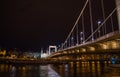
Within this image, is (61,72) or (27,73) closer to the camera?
(27,73)

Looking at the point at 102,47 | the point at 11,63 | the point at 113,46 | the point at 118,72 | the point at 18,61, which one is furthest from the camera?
the point at 11,63

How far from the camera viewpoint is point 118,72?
1620cm

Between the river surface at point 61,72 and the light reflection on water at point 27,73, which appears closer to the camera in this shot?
the river surface at point 61,72

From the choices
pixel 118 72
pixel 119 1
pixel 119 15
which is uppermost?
pixel 119 1

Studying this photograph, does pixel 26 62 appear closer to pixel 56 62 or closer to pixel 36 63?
pixel 36 63

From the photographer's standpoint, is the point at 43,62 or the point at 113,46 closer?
the point at 113,46

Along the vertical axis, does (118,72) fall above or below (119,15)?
below

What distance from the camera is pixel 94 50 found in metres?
37.3

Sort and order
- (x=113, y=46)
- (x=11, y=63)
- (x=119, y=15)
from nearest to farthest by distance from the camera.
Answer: (x=119, y=15), (x=113, y=46), (x=11, y=63)

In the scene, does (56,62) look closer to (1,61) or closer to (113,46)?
(1,61)

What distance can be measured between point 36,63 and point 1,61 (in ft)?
37.8

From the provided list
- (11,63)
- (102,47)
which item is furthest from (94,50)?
(11,63)

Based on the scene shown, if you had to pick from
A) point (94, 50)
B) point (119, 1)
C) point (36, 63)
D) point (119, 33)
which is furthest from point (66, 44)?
point (119, 33)

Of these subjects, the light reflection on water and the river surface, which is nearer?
the river surface
